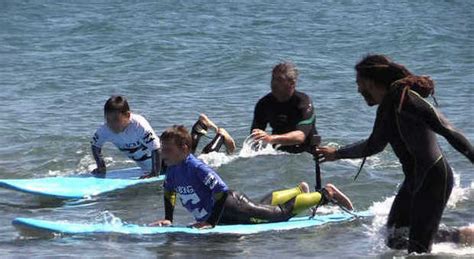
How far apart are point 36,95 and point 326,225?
969 cm

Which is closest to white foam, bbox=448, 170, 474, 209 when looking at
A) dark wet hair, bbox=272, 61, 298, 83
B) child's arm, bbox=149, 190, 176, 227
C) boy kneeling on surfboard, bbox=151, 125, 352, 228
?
boy kneeling on surfboard, bbox=151, 125, 352, 228

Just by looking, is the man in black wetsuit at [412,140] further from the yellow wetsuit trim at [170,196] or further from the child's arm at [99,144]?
the child's arm at [99,144]

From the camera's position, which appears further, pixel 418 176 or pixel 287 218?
pixel 287 218

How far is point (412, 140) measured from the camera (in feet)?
19.8

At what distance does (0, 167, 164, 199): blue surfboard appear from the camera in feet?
31.1

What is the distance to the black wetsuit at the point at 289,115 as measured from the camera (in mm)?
9102

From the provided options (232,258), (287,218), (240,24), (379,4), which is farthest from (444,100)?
(379,4)

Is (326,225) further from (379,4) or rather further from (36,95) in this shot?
(379,4)

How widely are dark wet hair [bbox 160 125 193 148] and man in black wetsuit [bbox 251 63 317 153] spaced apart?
1.75m

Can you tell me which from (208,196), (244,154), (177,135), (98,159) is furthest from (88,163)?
(177,135)

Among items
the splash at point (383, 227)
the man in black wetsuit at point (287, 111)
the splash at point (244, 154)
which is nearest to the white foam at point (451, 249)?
the splash at point (383, 227)

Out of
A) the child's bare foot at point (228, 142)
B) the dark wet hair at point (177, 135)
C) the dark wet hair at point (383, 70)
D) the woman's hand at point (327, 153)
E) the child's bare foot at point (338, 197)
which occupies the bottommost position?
the child's bare foot at point (228, 142)

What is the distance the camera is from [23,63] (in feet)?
68.1

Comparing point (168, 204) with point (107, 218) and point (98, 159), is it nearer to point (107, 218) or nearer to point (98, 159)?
point (107, 218)
